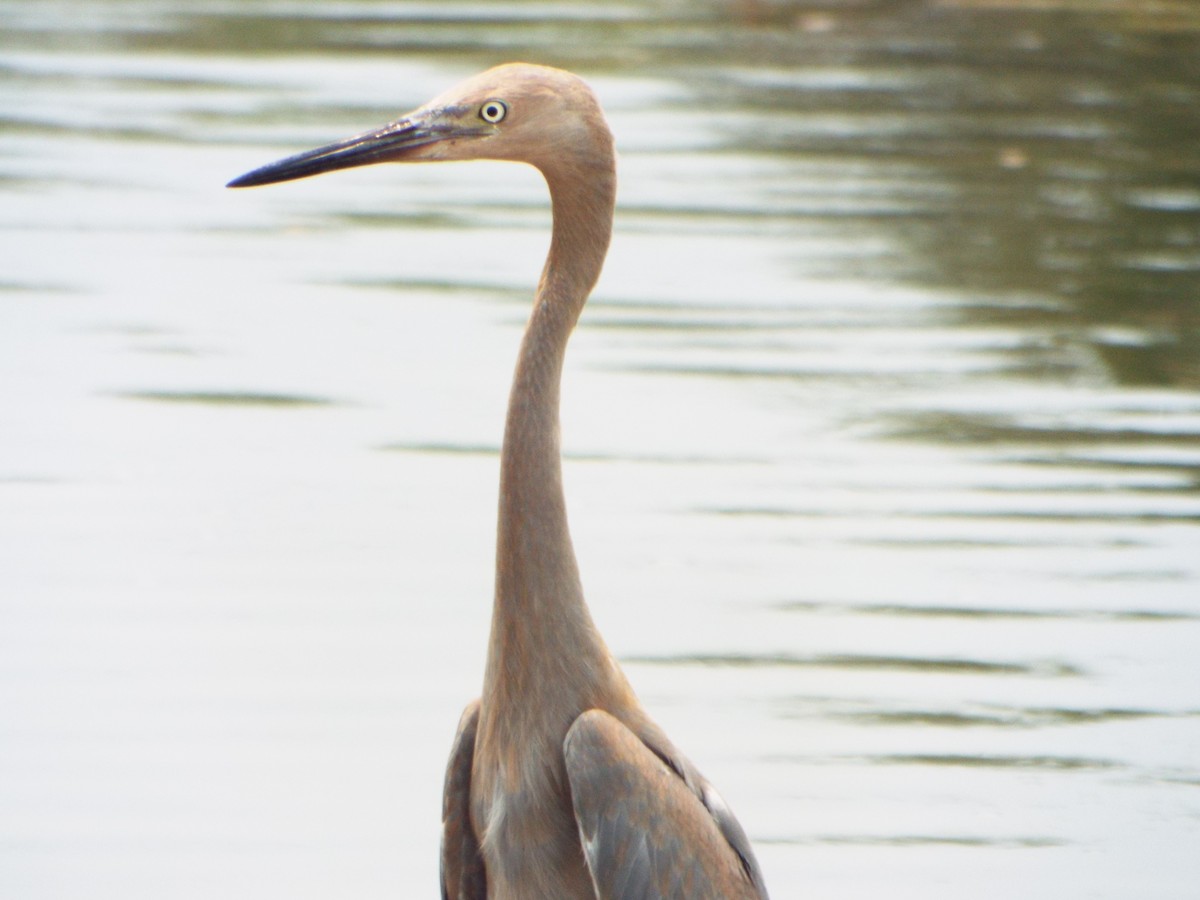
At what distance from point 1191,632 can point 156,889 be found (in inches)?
107

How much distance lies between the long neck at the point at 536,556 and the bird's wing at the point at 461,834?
16cm

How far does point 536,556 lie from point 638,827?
424 mm

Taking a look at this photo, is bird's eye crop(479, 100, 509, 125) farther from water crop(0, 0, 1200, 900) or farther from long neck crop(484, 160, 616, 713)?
water crop(0, 0, 1200, 900)

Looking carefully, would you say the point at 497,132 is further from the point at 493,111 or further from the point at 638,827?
the point at 638,827

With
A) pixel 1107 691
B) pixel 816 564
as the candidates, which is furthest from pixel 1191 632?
pixel 816 564

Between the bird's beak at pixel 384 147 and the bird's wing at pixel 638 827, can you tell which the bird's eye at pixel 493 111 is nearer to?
the bird's beak at pixel 384 147

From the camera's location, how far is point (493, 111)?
3.12 meters

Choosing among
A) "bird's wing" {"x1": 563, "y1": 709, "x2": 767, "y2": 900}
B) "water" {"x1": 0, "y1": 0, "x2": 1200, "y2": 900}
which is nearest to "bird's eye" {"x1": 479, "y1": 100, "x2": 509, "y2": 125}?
"bird's wing" {"x1": 563, "y1": 709, "x2": 767, "y2": 900}

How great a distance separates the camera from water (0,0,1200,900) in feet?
14.5

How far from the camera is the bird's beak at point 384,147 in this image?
3105mm

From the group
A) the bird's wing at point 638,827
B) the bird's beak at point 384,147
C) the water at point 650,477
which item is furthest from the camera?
the water at point 650,477

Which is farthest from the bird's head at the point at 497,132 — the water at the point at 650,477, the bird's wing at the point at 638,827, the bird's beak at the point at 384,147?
the water at the point at 650,477

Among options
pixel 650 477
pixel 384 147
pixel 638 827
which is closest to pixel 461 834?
pixel 638 827

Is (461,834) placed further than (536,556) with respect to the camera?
Yes
